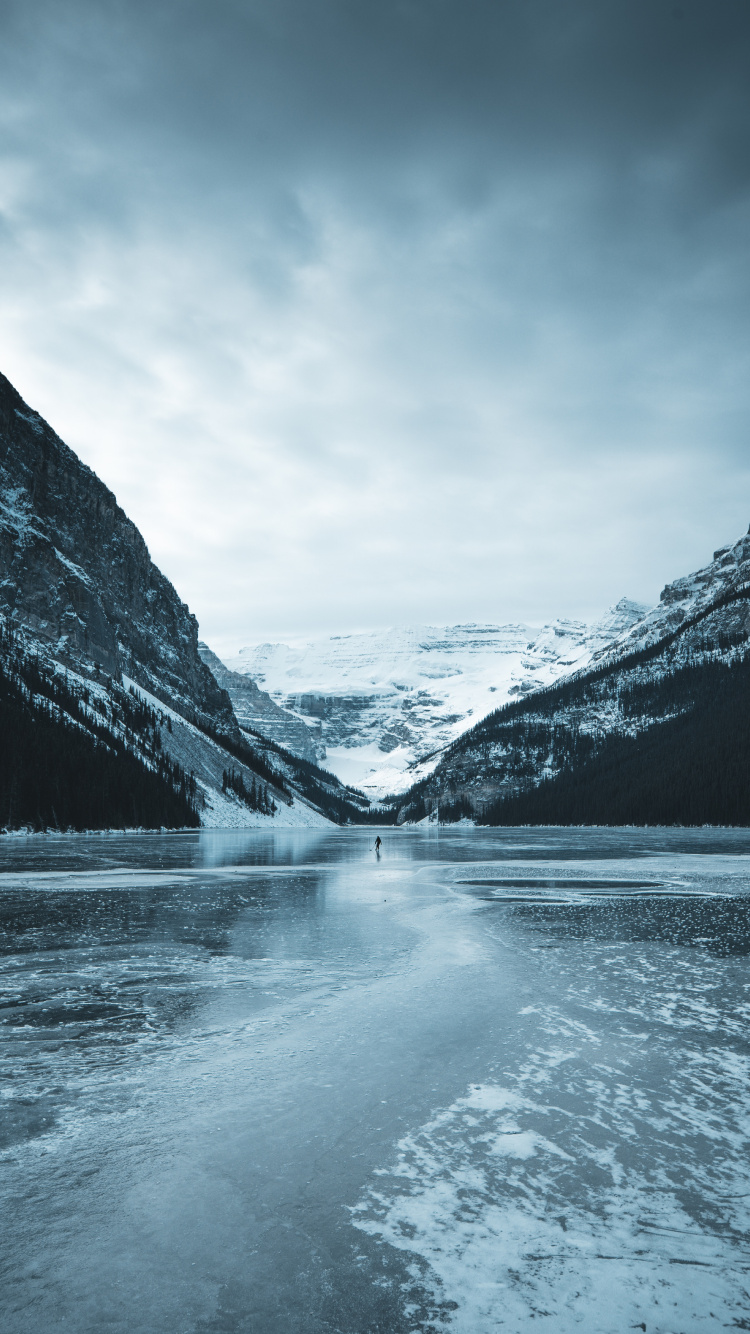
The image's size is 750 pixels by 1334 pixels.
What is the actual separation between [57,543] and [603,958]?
168200 millimetres

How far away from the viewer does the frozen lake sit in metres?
4.80

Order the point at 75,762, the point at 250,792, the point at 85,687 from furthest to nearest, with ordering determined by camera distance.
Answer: the point at 250,792 → the point at 85,687 → the point at 75,762

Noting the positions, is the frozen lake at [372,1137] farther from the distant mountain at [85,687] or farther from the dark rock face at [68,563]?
the dark rock face at [68,563]

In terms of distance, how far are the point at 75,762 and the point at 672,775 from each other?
10490 cm

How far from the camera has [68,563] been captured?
15338cm

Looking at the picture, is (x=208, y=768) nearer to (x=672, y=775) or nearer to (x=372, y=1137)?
(x=672, y=775)

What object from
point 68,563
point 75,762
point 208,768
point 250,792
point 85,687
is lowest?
point 250,792

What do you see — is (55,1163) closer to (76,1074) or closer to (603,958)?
(76,1074)

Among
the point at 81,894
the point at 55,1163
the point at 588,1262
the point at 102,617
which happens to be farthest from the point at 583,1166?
the point at 102,617

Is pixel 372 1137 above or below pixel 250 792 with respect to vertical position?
below

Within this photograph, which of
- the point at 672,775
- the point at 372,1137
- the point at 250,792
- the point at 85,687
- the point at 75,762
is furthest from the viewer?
the point at 250,792

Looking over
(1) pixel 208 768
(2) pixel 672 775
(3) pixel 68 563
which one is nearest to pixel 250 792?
(1) pixel 208 768

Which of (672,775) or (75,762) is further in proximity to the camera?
(672,775)

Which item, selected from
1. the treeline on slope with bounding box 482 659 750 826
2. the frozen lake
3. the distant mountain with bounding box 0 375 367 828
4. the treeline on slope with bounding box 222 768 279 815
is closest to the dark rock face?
the distant mountain with bounding box 0 375 367 828
